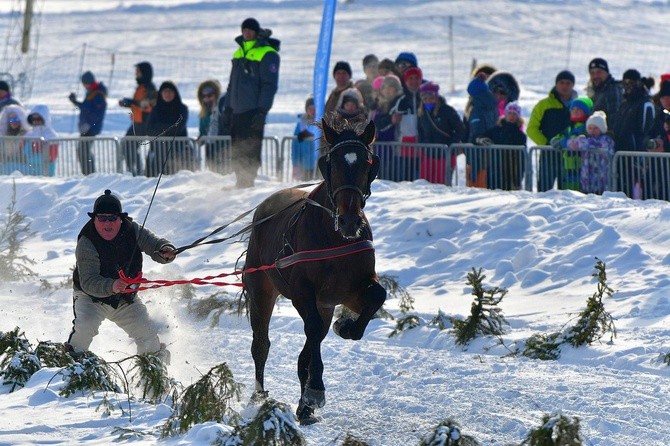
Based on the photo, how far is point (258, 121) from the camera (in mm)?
15133


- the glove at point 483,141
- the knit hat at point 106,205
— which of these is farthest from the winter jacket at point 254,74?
the knit hat at point 106,205

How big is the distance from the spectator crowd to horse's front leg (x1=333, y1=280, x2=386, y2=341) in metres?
5.20

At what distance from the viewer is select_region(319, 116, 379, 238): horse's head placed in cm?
759

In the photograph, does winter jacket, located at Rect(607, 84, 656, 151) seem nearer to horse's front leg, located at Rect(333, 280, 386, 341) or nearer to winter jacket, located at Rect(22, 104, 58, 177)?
horse's front leg, located at Rect(333, 280, 386, 341)

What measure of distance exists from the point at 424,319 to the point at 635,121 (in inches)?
150

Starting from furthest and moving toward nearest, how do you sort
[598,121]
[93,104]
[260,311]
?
[93,104] → [598,121] → [260,311]

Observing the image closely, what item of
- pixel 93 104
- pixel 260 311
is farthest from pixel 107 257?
pixel 93 104

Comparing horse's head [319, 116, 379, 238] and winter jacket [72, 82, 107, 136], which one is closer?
horse's head [319, 116, 379, 238]

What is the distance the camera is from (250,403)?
822cm

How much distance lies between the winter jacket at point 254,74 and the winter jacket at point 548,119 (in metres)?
2.92

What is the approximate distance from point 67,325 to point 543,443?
6.31m

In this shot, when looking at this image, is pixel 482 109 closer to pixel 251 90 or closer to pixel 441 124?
pixel 441 124

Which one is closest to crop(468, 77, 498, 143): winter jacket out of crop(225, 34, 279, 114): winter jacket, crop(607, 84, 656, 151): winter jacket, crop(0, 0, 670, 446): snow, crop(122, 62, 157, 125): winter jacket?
crop(0, 0, 670, 446): snow

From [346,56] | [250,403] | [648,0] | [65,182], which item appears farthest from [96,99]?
[648,0]
